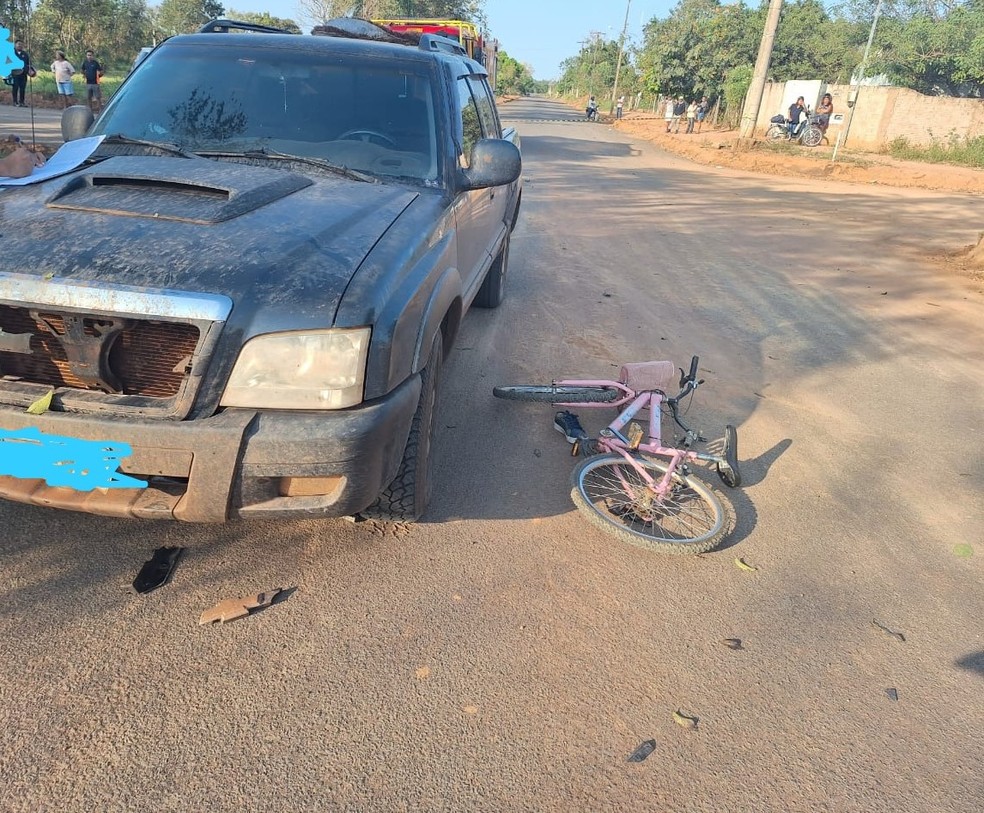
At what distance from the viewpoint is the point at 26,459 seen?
2.10 m

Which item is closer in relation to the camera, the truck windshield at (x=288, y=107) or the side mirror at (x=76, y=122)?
the truck windshield at (x=288, y=107)

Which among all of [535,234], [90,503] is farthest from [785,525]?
[535,234]

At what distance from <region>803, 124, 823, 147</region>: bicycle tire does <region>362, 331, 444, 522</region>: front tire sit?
27.5 meters

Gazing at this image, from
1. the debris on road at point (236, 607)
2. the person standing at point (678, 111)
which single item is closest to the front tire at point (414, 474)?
the debris on road at point (236, 607)

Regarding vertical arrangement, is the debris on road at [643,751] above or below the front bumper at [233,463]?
below

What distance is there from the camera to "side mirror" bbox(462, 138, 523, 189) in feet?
11.0

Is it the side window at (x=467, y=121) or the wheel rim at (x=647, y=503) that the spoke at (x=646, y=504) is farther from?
the side window at (x=467, y=121)

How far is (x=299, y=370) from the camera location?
2145mm

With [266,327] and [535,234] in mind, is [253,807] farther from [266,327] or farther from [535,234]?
[535,234]

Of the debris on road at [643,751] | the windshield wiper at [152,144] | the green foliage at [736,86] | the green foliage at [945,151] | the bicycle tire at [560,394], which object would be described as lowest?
the debris on road at [643,751]

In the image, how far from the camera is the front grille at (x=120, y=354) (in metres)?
2.12

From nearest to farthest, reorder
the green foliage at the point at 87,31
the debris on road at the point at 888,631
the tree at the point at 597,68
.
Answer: the debris on road at the point at 888,631 < the green foliage at the point at 87,31 < the tree at the point at 597,68

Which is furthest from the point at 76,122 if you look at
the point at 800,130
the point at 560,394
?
the point at 800,130

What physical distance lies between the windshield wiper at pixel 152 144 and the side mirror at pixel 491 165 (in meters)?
1.24
